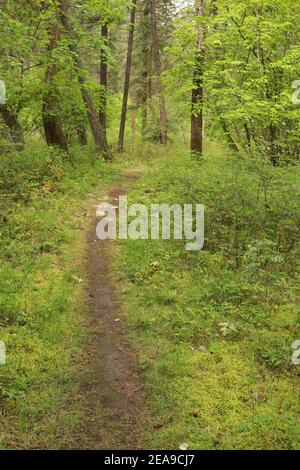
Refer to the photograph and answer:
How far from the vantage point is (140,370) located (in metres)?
6.79

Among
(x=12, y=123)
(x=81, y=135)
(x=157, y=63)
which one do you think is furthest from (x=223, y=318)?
(x=157, y=63)

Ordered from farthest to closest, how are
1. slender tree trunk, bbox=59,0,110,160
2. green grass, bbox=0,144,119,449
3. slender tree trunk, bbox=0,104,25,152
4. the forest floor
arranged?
slender tree trunk, bbox=59,0,110,160 < slender tree trunk, bbox=0,104,25,152 < green grass, bbox=0,144,119,449 < the forest floor

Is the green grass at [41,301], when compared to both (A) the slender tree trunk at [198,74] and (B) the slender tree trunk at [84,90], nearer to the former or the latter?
(B) the slender tree trunk at [84,90]

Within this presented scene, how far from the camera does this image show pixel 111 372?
673cm

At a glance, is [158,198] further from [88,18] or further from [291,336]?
[88,18]

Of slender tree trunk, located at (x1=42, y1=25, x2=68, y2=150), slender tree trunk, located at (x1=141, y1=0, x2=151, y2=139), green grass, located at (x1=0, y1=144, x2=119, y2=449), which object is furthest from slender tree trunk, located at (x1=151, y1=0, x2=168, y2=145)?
green grass, located at (x1=0, y1=144, x2=119, y2=449)

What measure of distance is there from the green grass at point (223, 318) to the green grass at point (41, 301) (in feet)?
3.69

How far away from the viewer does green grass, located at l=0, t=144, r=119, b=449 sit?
567cm

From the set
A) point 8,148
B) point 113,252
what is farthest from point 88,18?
point 113,252

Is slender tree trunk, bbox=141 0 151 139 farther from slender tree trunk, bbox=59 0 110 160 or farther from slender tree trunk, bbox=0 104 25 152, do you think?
slender tree trunk, bbox=0 104 25 152

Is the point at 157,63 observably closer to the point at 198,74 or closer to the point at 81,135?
the point at 81,135

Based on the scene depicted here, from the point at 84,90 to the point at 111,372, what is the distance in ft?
52.0

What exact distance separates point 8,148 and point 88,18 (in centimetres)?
1394

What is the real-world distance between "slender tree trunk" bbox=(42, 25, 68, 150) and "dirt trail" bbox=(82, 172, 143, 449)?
9031mm
